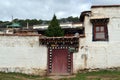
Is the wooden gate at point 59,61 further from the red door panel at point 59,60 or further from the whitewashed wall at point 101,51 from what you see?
the whitewashed wall at point 101,51

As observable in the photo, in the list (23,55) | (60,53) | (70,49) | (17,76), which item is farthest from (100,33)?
(17,76)

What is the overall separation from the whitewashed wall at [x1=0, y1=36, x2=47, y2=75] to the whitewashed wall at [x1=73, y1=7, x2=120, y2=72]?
2.86m

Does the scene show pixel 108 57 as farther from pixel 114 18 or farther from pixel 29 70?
pixel 29 70

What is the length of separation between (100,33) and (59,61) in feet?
13.5

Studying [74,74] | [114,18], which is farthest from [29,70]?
[114,18]

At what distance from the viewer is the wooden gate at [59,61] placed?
83.1 ft

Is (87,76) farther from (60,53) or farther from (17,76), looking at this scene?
(17,76)

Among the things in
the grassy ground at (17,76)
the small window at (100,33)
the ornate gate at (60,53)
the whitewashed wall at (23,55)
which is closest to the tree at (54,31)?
the ornate gate at (60,53)

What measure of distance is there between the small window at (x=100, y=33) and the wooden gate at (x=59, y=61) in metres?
2.57

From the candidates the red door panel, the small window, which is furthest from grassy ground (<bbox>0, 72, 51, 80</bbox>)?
the small window

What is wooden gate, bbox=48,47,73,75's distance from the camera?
25.3 m

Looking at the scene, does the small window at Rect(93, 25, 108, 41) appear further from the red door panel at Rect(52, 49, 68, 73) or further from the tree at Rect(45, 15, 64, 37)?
the tree at Rect(45, 15, 64, 37)

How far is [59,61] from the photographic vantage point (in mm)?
25578

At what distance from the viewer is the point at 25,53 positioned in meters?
25.5
